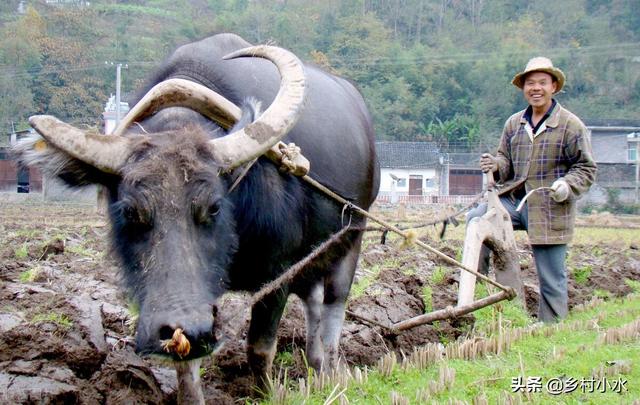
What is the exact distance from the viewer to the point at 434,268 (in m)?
7.77

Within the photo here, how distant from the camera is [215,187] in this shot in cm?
284

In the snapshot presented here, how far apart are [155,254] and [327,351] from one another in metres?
2.17

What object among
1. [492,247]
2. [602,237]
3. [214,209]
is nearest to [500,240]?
[492,247]

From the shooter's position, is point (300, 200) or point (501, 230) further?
point (501, 230)

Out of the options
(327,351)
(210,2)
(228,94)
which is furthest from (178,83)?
(210,2)

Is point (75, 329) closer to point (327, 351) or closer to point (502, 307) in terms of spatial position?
point (327, 351)

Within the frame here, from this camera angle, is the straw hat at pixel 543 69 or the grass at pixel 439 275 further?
the grass at pixel 439 275

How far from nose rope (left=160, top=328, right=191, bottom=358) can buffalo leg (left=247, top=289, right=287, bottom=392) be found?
1445 millimetres

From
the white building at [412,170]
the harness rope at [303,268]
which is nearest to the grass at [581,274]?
the harness rope at [303,268]

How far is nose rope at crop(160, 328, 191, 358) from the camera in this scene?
95.8 inches

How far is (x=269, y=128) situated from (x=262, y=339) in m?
1.38

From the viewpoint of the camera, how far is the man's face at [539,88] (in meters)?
5.17

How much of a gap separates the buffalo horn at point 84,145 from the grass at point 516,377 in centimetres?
133

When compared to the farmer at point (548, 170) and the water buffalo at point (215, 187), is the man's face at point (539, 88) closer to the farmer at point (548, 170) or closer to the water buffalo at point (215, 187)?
the farmer at point (548, 170)
